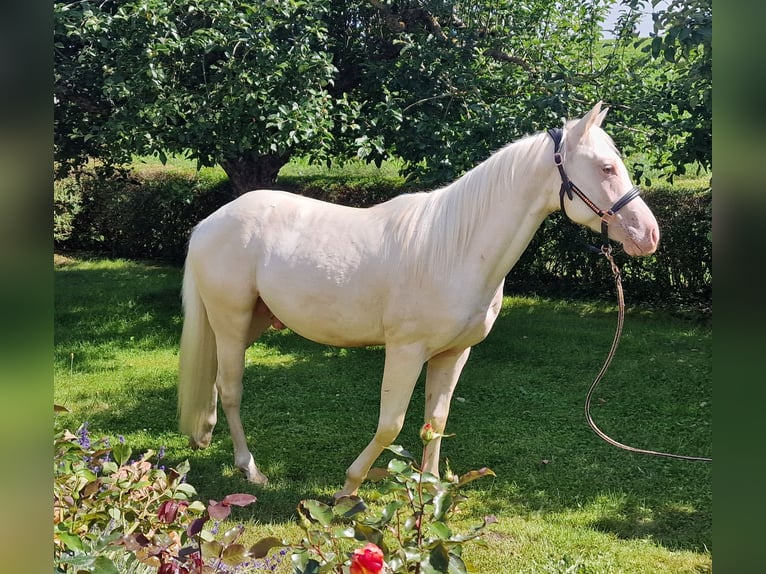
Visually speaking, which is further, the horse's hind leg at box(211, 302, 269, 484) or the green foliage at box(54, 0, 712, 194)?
the green foliage at box(54, 0, 712, 194)

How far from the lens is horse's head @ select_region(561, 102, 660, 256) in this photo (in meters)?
2.91

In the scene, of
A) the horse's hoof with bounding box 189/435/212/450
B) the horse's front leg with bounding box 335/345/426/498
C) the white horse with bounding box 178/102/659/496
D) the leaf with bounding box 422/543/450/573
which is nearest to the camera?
the leaf with bounding box 422/543/450/573

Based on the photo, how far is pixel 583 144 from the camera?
3.00m

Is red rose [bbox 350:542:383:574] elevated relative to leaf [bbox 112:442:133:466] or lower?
elevated

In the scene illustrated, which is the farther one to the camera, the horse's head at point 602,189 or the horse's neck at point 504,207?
the horse's neck at point 504,207

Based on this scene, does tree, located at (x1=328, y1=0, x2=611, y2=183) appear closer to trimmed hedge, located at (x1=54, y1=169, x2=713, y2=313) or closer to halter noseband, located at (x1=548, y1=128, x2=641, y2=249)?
trimmed hedge, located at (x1=54, y1=169, x2=713, y2=313)

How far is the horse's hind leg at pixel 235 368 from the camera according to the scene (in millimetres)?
3951

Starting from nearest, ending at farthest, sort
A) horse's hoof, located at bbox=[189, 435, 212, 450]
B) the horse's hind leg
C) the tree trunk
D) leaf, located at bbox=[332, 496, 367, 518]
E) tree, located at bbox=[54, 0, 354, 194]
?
leaf, located at bbox=[332, 496, 367, 518] → the horse's hind leg → horse's hoof, located at bbox=[189, 435, 212, 450] → tree, located at bbox=[54, 0, 354, 194] → the tree trunk

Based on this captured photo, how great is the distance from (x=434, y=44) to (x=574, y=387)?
346 cm

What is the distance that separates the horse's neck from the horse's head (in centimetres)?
16

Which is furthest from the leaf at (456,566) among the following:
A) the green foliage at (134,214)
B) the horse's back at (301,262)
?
the green foliage at (134,214)

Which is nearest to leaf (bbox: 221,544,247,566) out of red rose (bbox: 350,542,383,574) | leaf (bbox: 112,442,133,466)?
red rose (bbox: 350,542,383,574)

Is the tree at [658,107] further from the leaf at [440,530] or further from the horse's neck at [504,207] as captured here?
the leaf at [440,530]
